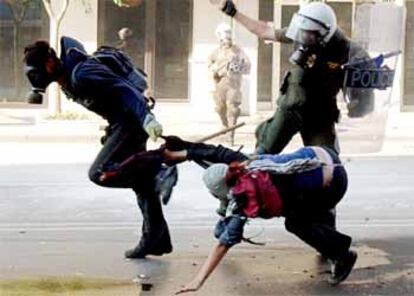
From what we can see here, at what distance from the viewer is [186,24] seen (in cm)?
2330

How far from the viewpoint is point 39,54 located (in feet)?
22.6

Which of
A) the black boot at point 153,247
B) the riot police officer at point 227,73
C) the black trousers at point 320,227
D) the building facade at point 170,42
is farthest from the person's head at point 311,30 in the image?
the building facade at point 170,42

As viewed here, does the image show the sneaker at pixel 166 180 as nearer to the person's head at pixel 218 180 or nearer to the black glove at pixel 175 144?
the black glove at pixel 175 144

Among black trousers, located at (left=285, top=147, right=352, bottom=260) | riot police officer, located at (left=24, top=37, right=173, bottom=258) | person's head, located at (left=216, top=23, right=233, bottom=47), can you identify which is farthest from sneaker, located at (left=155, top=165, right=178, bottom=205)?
person's head, located at (left=216, top=23, right=233, bottom=47)

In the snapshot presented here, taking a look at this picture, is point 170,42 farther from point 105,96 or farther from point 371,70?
point 105,96

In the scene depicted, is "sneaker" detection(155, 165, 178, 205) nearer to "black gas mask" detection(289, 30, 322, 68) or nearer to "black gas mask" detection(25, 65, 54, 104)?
"black gas mask" detection(25, 65, 54, 104)

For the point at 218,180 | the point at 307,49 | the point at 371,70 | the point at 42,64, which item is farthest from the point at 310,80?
the point at 42,64

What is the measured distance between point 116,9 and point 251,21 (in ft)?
52.2

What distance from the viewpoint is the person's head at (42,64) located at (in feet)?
22.6

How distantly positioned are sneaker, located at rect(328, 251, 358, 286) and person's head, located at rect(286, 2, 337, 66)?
140 centimetres

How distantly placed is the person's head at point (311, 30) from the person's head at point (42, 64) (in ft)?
5.18

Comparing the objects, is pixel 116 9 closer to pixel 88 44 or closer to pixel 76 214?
pixel 88 44

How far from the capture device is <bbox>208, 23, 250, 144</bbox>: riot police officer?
16.8 metres

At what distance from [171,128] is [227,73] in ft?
11.0
